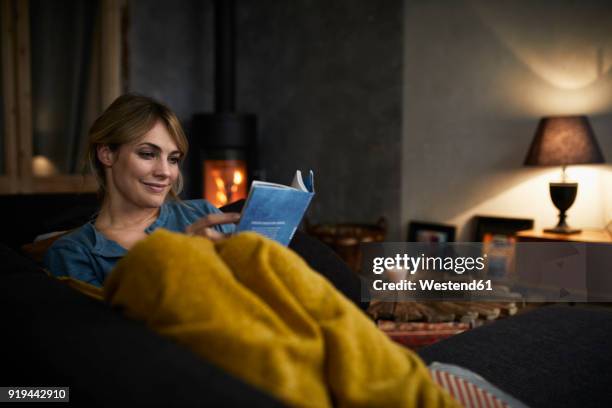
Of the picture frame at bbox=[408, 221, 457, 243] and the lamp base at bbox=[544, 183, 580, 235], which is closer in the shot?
the lamp base at bbox=[544, 183, 580, 235]

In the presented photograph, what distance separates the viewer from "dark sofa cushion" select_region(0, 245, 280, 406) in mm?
455

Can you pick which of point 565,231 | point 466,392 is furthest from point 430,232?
point 466,392

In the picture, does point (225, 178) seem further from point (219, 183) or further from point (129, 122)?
point (129, 122)

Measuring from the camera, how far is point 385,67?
3838 millimetres

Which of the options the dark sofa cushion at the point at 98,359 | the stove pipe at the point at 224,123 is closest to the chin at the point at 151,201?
the dark sofa cushion at the point at 98,359

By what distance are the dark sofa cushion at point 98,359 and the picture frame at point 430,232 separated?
3.14m

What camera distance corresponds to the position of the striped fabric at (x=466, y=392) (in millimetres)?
744

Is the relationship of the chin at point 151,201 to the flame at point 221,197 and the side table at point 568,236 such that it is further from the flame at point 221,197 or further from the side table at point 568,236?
the flame at point 221,197

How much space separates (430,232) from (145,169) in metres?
2.61

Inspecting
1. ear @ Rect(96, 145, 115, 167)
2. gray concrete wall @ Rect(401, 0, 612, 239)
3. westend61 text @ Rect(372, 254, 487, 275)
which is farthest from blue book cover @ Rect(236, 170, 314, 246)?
gray concrete wall @ Rect(401, 0, 612, 239)

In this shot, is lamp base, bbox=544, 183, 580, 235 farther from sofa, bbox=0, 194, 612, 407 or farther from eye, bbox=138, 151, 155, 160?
eye, bbox=138, 151, 155, 160

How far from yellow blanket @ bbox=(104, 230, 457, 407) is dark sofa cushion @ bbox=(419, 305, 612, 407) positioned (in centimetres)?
49

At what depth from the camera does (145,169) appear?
4.55 feet

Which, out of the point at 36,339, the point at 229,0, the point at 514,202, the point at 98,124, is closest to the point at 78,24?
the point at 229,0
